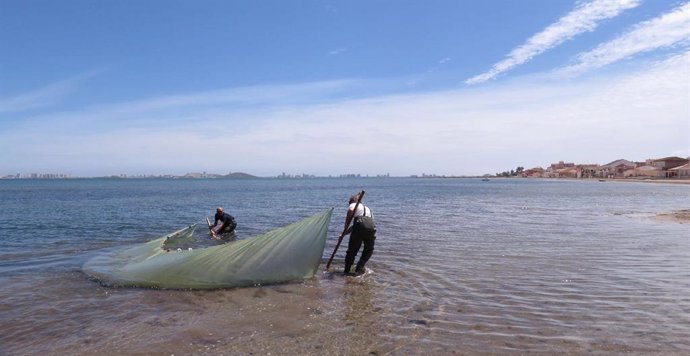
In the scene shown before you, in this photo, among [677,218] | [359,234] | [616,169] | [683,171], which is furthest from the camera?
[616,169]

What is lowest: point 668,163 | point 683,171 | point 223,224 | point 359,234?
point 223,224

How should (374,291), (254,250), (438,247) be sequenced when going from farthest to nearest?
(438,247), (254,250), (374,291)

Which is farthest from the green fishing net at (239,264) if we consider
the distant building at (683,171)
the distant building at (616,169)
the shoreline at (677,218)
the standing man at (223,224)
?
the distant building at (616,169)

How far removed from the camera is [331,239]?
15812 millimetres

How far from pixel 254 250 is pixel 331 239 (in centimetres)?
676

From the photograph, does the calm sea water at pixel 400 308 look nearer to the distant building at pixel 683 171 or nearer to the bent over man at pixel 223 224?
the bent over man at pixel 223 224

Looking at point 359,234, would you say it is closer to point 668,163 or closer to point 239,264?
point 239,264

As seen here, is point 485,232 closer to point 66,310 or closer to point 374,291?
point 374,291

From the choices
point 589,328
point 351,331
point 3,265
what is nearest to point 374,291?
point 351,331

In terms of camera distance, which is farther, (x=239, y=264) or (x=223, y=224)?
(x=223, y=224)

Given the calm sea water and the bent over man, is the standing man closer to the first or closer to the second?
the bent over man

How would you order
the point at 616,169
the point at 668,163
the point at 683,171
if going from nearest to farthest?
the point at 683,171 → the point at 668,163 → the point at 616,169

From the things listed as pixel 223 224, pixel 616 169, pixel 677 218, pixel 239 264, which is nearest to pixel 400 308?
pixel 239 264

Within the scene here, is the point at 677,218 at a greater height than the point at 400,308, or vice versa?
the point at 677,218
